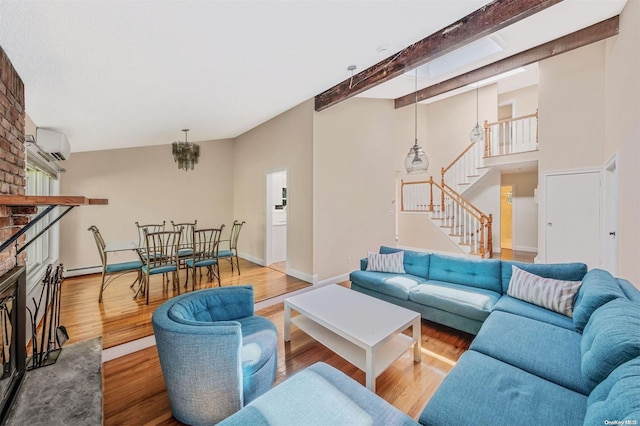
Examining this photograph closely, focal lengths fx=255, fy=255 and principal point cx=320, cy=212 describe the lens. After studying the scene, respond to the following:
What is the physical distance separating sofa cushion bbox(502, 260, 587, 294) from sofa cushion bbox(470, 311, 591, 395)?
2.38 feet

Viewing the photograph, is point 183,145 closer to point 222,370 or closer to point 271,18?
point 271,18

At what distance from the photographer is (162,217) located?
545 cm

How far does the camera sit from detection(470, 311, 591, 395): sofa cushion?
144 centimetres

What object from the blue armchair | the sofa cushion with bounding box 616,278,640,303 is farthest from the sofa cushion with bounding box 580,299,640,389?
the blue armchair

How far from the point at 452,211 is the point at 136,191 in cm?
711

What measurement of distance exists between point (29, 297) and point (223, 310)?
212cm

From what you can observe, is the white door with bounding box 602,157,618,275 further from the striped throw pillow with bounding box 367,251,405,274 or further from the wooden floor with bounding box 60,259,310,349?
the wooden floor with bounding box 60,259,310,349

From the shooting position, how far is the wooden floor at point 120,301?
2.59m

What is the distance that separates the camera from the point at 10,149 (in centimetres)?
180

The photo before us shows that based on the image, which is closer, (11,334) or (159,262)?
(11,334)

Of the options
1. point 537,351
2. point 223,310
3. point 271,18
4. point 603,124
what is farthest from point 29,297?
point 603,124

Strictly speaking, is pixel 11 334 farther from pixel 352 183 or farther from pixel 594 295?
pixel 352 183

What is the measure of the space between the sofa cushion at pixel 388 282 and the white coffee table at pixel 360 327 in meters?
0.55

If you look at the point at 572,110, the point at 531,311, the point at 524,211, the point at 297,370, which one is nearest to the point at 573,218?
the point at 572,110
